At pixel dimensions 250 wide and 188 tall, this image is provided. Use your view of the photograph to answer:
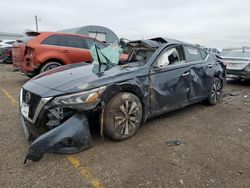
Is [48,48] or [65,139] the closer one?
[65,139]

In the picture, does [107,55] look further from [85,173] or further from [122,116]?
[85,173]

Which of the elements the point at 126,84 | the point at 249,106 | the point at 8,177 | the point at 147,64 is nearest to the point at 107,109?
the point at 126,84

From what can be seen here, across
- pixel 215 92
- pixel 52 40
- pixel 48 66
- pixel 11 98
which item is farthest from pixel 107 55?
pixel 52 40

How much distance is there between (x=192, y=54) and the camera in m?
5.17

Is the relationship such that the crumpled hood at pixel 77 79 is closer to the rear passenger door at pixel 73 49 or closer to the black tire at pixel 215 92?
the black tire at pixel 215 92

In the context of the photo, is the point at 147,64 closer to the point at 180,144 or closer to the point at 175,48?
the point at 175,48

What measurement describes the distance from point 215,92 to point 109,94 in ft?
10.9

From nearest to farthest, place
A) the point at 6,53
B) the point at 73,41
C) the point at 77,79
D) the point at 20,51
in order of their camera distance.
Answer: the point at 77,79 → the point at 20,51 → the point at 73,41 → the point at 6,53

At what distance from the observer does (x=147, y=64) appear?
13.5ft

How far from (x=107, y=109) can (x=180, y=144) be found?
46.6 inches

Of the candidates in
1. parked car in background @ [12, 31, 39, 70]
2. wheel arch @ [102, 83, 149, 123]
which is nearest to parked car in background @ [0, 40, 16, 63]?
parked car in background @ [12, 31, 39, 70]

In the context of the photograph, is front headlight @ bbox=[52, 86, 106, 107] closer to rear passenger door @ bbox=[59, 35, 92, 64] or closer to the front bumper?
rear passenger door @ bbox=[59, 35, 92, 64]

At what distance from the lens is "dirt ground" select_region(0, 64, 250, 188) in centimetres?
268

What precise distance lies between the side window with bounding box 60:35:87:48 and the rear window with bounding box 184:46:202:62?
4.09 m
